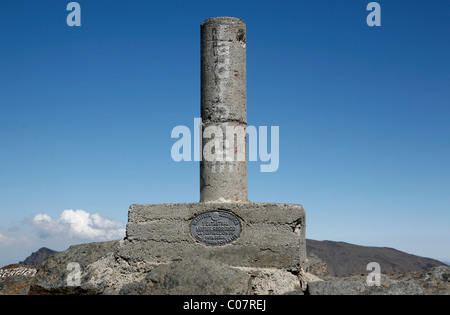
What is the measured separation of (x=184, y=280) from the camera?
22.3 ft

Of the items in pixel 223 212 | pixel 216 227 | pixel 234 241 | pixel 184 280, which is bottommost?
pixel 184 280

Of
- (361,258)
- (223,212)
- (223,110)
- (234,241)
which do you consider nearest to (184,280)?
(234,241)

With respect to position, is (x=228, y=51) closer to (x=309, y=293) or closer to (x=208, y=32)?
(x=208, y=32)

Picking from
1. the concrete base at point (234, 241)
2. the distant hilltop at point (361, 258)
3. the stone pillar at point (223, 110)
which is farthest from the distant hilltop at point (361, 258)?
the concrete base at point (234, 241)

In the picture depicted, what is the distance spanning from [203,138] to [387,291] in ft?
12.4

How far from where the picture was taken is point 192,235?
7.86 meters

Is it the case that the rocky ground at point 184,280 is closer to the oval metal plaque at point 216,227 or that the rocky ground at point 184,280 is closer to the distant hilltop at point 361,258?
the oval metal plaque at point 216,227

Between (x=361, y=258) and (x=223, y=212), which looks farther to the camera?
(x=361, y=258)

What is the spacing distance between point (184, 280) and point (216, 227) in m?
1.24

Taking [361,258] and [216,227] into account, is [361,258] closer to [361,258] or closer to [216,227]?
[361,258]

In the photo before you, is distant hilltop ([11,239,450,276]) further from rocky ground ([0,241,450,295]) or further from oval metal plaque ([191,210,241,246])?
oval metal plaque ([191,210,241,246])

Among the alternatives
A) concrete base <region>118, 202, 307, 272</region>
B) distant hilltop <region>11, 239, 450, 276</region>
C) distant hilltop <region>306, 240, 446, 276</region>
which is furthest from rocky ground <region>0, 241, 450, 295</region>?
distant hilltop <region>306, 240, 446, 276</region>

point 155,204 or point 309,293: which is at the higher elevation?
point 155,204
